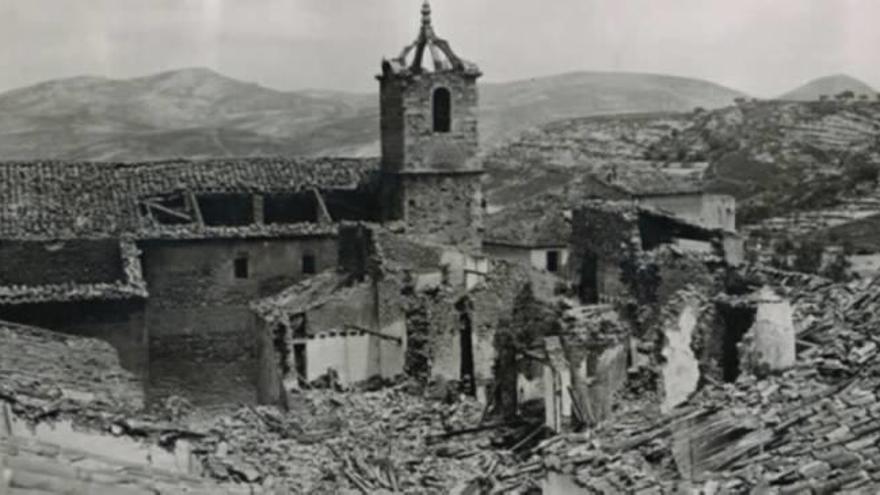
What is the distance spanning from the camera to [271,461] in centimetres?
2106

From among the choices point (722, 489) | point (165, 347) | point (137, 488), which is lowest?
point (165, 347)

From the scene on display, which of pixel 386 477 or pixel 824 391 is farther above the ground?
pixel 824 391

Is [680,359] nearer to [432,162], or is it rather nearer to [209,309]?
[209,309]

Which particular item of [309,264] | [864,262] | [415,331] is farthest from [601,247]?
[864,262]

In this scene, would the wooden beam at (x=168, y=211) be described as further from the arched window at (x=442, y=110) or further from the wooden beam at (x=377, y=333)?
the wooden beam at (x=377, y=333)

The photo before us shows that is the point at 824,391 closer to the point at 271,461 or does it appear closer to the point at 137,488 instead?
the point at 137,488

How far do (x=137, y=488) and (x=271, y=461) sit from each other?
43.4 ft

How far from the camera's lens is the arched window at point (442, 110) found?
36.8 metres

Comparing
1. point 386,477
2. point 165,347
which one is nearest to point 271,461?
point 386,477

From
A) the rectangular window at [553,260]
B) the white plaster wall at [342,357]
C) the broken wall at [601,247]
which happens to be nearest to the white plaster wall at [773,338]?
the broken wall at [601,247]

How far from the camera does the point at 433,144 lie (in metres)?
36.8

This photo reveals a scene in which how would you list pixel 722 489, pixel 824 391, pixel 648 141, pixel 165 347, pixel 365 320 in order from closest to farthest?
pixel 722 489 → pixel 824 391 → pixel 365 320 → pixel 165 347 → pixel 648 141

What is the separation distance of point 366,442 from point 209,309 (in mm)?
12477

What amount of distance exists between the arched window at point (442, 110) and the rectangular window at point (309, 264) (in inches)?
205
